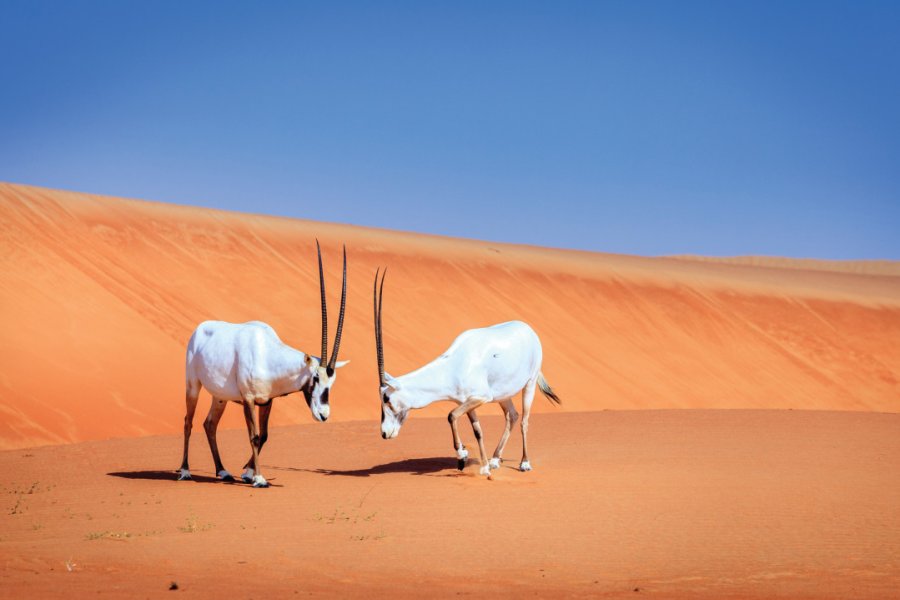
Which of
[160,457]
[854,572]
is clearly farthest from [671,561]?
[160,457]

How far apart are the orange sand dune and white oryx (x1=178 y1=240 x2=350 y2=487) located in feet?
17.4

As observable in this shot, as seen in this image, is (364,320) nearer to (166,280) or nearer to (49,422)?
(166,280)

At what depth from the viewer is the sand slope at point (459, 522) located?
22.0ft

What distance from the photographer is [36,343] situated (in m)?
18.5

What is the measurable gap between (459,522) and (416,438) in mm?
7659

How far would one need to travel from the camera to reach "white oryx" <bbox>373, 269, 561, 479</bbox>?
11.9 meters

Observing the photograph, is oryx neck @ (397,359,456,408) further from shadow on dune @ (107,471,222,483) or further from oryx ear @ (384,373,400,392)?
shadow on dune @ (107,471,222,483)

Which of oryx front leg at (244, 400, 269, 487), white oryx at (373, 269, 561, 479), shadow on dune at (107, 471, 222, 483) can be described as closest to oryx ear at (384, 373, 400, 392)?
white oryx at (373, 269, 561, 479)

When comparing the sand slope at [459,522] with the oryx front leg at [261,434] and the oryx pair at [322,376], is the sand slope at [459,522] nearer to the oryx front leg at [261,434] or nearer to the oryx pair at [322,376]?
the oryx front leg at [261,434]

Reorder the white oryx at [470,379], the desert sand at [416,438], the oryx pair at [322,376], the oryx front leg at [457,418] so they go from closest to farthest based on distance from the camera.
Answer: the desert sand at [416,438], the oryx pair at [322,376], the white oryx at [470,379], the oryx front leg at [457,418]

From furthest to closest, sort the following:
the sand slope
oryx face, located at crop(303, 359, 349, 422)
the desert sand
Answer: oryx face, located at crop(303, 359, 349, 422), the desert sand, the sand slope

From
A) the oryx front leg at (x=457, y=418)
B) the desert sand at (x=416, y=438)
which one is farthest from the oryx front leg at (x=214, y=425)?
the oryx front leg at (x=457, y=418)

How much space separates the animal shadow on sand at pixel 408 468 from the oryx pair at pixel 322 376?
75 centimetres

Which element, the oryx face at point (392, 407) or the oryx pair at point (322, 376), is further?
the oryx face at point (392, 407)
